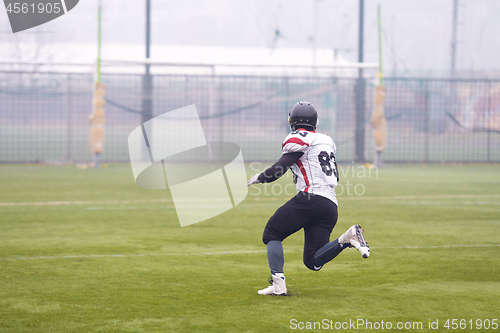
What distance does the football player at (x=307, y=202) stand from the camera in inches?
197

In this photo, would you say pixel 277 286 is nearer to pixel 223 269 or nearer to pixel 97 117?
pixel 223 269

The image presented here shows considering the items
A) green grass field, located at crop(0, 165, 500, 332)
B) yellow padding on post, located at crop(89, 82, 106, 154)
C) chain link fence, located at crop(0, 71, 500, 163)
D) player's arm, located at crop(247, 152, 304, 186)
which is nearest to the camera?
green grass field, located at crop(0, 165, 500, 332)

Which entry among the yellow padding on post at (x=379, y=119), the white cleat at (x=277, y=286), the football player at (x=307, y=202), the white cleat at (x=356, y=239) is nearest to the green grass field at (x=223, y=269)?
the white cleat at (x=277, y=286)

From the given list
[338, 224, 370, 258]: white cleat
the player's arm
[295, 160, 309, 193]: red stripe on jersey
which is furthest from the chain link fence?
[338, 224, 370, 258]: white cleat

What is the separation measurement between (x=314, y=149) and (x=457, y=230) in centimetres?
420

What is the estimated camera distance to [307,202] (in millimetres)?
5008

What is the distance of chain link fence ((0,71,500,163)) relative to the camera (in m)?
20.9

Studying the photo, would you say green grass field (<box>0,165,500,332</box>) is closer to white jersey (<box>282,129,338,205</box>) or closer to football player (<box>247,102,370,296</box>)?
football player (<box>247,102,370,296</box>)

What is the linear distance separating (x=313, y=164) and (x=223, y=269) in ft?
5.33

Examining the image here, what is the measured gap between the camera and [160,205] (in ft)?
35.8

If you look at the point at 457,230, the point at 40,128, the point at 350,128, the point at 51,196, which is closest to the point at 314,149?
the point at 457,230

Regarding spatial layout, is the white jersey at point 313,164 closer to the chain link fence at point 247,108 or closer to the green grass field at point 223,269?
the green grass field at point 223,269

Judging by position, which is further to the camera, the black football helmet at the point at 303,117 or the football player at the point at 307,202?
the black football helmet at the point at 303,117

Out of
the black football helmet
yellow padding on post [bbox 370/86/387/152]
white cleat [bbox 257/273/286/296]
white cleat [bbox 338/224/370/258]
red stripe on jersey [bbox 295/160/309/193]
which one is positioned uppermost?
the black football helmet
